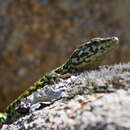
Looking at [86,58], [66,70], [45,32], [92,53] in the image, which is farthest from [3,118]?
[45,32]

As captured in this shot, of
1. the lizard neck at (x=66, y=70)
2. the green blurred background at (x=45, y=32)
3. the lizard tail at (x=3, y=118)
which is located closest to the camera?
the lizard neck at (x=66, y=70)

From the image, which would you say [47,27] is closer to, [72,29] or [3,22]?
[72,29]

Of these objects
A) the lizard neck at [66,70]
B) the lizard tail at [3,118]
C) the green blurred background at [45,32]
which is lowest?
the lizard tail at [3,118]

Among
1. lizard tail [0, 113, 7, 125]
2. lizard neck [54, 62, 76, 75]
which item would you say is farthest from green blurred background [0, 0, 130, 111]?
lizard neck [54, 62, 76, 75]

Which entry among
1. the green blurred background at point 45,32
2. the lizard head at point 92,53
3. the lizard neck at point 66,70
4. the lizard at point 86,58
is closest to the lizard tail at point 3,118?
the lizard at point 86,58

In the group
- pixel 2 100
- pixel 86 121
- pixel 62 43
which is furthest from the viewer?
pixel 62 43

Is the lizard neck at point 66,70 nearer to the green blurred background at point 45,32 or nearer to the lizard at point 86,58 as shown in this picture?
the lizard at point 86,58


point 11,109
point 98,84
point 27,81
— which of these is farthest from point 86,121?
point 27,81
